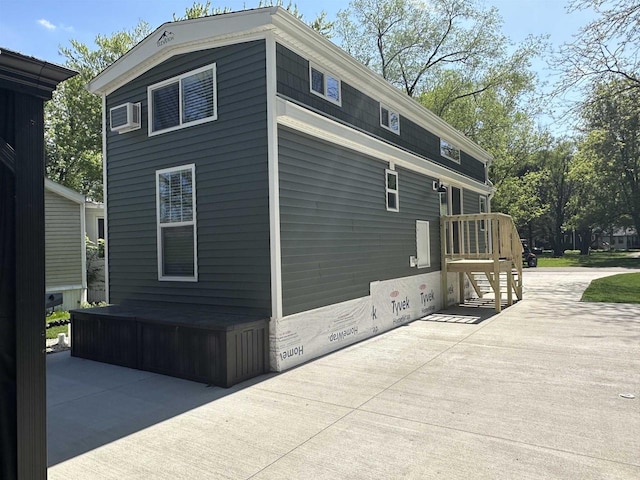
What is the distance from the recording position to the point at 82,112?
67.6ft

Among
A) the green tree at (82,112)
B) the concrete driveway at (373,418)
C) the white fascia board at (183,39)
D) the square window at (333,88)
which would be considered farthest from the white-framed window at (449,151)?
the green tree at (82,112)

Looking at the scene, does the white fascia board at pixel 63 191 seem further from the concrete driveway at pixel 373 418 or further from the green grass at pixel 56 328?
the concrete driveway at pixel 373 418

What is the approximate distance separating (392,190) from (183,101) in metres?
4.14

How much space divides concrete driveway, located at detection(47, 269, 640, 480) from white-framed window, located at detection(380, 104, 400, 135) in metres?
4.35

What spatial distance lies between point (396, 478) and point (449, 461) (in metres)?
0.46

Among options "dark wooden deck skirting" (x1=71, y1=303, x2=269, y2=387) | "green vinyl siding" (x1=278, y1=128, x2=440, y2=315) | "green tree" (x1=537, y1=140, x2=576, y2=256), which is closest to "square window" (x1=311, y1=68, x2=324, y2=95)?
"green vinyl siding" (x1=278, y1=128, x2=440, y2=315)

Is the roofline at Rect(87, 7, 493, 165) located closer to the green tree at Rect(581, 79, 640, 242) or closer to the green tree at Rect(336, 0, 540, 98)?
the green tree at Rect(581, 79, 640, 242)

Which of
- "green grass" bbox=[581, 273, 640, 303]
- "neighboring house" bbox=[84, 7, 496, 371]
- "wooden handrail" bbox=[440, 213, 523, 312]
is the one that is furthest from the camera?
"green grass" bbox=[581, 273, 640, 303]

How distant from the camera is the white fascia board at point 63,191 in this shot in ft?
38.2

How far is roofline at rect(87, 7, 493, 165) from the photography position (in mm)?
5469

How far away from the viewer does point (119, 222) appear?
7.34 meters

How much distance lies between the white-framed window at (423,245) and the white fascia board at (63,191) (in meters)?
9.22

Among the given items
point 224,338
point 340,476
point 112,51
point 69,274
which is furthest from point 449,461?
point 112,51

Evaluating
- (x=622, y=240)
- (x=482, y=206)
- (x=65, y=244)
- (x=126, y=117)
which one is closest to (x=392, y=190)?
(x=126, y=117)
